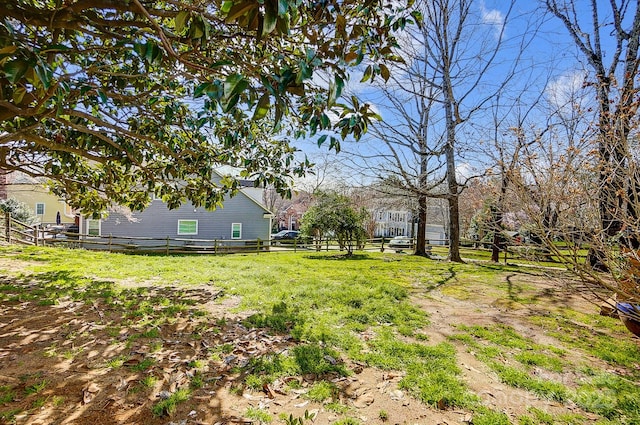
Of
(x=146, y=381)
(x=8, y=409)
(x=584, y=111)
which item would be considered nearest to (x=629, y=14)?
(x=584, y=111)

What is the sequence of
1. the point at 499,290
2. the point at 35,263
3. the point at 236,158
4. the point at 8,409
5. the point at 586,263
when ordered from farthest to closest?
1. the point at 35,263
2. the point at 499,290
3. the point at 236,158
4. the point at 586,263
5. the point at 8,409

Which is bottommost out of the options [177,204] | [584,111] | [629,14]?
[177,204]

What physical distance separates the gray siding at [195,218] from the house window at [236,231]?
190 millimetres

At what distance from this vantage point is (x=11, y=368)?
2.88m

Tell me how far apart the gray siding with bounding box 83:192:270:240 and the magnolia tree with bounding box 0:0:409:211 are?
10.9 meters

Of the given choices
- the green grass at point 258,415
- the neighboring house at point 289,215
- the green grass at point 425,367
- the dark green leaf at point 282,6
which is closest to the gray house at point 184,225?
the green grass at point 425,367

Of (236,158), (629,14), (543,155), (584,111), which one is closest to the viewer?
(543,155)

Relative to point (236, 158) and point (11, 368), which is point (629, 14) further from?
point (11, 368)

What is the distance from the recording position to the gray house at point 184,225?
17.2 metres

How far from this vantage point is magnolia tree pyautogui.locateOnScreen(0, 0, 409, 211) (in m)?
1.93

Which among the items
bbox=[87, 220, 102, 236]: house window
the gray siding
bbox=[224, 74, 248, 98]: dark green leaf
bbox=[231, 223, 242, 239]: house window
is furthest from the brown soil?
bbox=[87, 220, 102, 236]: house window

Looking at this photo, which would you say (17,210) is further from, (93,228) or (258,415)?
(258,415)

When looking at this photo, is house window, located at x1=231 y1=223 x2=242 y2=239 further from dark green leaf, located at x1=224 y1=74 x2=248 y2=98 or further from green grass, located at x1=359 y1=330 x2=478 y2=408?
dark green leaf, located at x1=224 y1=74 x2=248 y2=98

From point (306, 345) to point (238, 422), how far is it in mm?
1440
